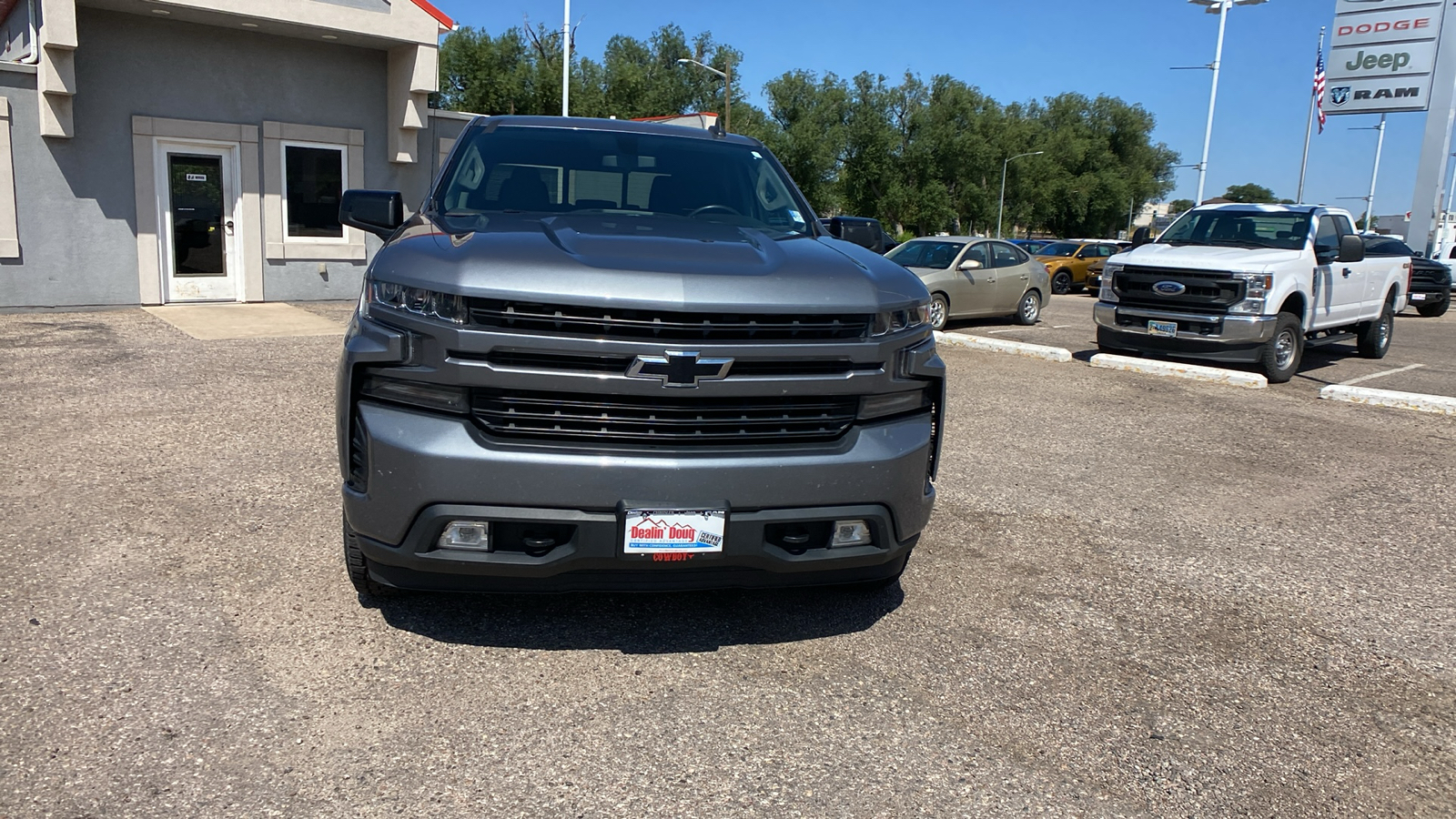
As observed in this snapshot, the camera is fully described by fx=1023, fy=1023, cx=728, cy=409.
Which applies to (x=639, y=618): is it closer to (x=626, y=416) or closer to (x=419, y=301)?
(x=626, y=416)

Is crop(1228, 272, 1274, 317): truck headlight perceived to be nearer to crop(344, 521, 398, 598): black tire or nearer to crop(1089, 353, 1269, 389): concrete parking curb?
crop(1089, 353, 1269, 389): concrete parking curb

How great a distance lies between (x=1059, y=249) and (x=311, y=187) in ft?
66.4

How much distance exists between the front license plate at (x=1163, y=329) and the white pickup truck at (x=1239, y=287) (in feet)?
0.03

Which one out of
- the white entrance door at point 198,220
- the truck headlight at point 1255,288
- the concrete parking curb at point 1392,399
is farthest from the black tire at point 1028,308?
the white entrance door at point 198,220

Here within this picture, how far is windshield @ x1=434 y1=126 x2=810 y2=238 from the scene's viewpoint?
14.3 feet

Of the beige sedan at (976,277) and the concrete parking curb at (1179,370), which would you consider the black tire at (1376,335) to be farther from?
the beige sedan at (976,277)

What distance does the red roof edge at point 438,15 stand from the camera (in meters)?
14.5

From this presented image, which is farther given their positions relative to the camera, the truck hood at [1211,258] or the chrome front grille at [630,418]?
the truck hood at [1211,258]

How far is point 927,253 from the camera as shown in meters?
16.5

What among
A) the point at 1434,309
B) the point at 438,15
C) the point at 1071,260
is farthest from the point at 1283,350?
the point at 1071,260

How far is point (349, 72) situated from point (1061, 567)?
540 inches

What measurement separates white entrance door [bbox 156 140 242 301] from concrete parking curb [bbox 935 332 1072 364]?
9.99 metres

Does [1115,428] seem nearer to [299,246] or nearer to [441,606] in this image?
[441,606]

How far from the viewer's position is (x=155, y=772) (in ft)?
8.98
